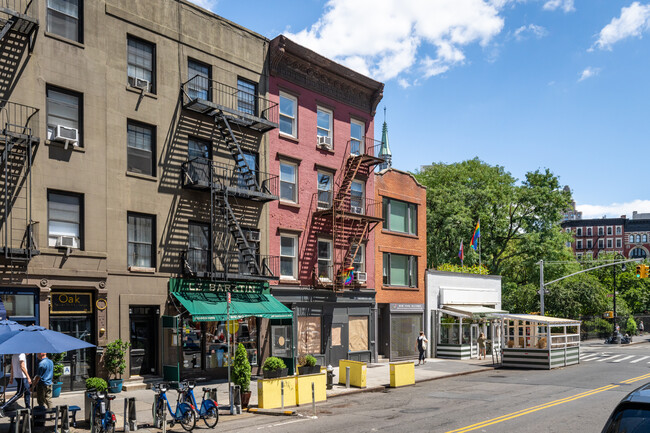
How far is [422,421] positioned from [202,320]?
9.62 metres

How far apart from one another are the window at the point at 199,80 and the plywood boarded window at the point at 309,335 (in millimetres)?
11236

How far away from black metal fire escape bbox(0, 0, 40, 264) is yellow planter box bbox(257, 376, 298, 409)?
821 cm

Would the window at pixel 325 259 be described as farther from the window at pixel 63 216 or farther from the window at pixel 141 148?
the window at pixel 63 216

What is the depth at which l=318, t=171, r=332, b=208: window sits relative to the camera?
31.0 metres

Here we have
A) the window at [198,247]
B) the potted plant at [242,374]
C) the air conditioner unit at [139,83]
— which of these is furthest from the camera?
the window at [198,247]

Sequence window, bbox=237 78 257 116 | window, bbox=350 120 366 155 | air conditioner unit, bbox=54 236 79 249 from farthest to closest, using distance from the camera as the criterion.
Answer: window, bbox=350 120 366 155 → window, bbox=237 78 257 116 → air conditioner unit, bbox=54 236 79 249

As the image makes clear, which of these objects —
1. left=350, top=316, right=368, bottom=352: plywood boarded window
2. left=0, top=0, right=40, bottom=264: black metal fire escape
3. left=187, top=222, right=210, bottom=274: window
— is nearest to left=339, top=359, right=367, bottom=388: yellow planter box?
left=187, top=222, right=210, bottom=274: window

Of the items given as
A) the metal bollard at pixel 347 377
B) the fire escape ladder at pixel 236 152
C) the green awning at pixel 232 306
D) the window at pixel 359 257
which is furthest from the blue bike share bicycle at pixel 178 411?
the window at pixel 359 257

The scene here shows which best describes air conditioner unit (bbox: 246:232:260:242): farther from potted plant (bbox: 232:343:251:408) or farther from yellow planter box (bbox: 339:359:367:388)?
potted plant (bbox: 232:343:251:408)

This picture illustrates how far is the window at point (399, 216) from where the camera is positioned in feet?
116

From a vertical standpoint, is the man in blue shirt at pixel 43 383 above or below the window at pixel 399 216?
below

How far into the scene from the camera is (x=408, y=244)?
36.9 metres

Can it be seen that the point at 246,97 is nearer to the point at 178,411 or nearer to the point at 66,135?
the point at 66,135

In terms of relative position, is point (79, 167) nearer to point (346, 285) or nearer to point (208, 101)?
point (208, 101)
